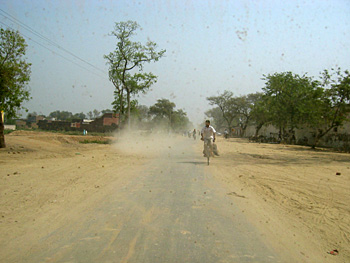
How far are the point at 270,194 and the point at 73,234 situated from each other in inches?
200

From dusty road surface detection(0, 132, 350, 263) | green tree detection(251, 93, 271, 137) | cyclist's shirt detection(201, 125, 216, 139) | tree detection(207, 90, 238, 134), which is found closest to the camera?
dusty road surface detection(0, 132, 350, 263)

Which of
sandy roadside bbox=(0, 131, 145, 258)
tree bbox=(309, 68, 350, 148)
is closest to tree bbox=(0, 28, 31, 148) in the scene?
sandy roadside bbox=(0, 131, 145, 258)

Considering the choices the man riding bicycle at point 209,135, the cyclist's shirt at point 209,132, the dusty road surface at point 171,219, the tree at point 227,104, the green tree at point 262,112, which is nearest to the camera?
the dusty road surface at point 171,219

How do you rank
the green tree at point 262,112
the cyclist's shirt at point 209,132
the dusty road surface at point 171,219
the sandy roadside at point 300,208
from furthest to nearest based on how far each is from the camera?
1. the green tree at point 262,112
2. the cyclist's shirt at point 209,132
3. the sandy roadside at point 300,208
4. the dusty road surface at point 171,219

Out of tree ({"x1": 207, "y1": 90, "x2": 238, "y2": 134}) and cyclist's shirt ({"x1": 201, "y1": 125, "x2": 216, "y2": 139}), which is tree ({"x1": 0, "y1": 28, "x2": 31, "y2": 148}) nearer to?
cyclist's shirt ({"x1": 201, "y1": 125, "x2": 216, "y2": 139})

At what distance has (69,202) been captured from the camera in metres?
6.59

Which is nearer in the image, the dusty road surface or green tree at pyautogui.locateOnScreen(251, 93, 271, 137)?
the dusty road surface

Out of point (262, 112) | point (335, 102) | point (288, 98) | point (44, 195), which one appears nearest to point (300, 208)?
point (44, 195)

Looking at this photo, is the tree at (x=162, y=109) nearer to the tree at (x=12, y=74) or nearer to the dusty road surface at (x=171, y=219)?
the tree at (x=12, y=74)

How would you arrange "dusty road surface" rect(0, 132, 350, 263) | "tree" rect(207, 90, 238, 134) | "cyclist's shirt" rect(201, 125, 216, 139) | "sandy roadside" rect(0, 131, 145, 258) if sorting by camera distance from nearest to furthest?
"dusty road surface" rect(0, 132, 350, 263)
"sandy roadside" rect(0, 131, 145, 258)
"cyclist's shirt" rect(201, 125, 216, 139)
"tree" rect(207, 90, 238, 134)

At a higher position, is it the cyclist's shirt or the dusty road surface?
the cyclist's shirt

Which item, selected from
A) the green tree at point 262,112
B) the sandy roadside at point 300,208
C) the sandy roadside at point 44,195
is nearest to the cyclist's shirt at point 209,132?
the sandy roadside at point 300,208

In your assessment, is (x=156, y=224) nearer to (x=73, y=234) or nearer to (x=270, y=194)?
(x=73, y=234)

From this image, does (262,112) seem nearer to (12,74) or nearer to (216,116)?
(12,74)
